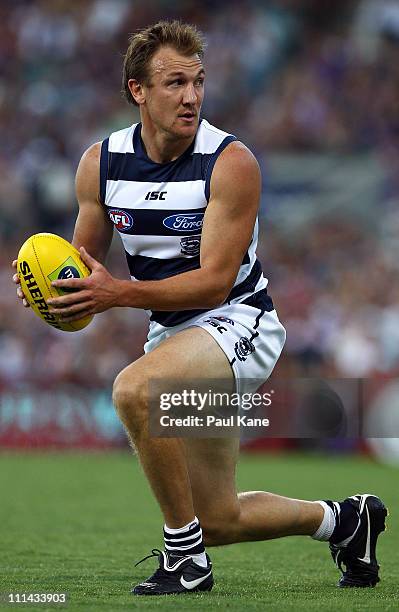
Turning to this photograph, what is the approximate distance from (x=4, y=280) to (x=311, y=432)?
5.23 m

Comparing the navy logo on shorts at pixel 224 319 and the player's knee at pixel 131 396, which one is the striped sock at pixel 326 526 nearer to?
the navy logo on shorts at pixel 224 319

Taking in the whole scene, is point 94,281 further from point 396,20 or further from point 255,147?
point 396,20

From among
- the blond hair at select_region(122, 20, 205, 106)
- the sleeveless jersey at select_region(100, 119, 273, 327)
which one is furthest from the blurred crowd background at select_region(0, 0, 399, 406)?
the blond hair at select_region(122, 20, 205, 106)

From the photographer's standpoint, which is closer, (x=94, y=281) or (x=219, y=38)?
(x=94, y=281)

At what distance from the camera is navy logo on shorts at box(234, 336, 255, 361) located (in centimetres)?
530

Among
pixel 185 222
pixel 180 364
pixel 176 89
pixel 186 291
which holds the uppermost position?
pixel 176 89

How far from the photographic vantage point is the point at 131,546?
6988 millimetres

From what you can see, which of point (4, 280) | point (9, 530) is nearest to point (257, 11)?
point (4, 280)

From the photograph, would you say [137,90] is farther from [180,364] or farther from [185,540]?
[185,540]

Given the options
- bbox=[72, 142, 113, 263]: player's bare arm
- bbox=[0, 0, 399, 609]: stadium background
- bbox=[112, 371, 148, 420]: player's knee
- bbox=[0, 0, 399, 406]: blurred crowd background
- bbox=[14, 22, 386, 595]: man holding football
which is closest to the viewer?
bbox=[112, 371, 148, 420]: player's knee

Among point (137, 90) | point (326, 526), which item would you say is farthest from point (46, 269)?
point (326, 526)

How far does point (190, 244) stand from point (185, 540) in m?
1.30

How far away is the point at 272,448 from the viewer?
1503 centimetres

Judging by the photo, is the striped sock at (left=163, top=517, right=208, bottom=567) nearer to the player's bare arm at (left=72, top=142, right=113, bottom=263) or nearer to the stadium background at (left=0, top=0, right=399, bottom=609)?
the player's bare arm at (left=72, top=142, right=113, bottom=263)
